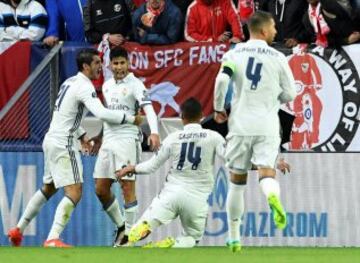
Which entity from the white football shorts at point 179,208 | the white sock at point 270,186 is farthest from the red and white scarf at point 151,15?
the white sock at point 270,186

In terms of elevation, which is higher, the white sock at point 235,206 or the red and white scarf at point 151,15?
the red and white scarf at point 151,15

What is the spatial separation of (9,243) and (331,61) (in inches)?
183

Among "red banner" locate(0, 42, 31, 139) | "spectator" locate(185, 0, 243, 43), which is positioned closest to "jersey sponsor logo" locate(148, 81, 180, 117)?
"spectator" locate(185, 0, 243, 43)

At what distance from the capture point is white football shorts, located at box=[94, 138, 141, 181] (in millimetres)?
15812

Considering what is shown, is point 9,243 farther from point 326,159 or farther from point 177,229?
point 326,159

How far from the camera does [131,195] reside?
52.1ft

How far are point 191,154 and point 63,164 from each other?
1.76m

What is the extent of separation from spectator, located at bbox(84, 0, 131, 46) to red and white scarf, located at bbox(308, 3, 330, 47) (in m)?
2.41

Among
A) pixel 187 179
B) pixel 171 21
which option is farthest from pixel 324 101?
pixel 187 179

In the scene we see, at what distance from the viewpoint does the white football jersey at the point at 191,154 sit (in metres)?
14.3

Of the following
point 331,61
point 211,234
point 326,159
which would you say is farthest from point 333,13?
point 211,234

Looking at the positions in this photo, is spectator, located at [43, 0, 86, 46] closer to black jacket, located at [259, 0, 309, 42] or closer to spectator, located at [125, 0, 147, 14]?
spectator, located at [125, 0, 147, 14]

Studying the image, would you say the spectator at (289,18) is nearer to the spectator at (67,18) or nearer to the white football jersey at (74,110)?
the spectator at (67,18)

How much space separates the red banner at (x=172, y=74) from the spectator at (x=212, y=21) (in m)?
0.28
